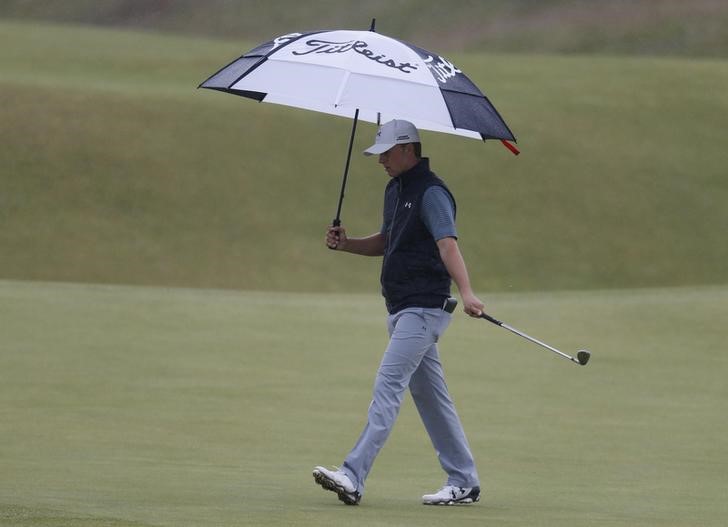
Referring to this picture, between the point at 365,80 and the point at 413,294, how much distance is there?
1.04 metres

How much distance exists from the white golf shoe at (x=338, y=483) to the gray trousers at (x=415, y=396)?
51 millimetres

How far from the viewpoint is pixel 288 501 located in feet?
22.9

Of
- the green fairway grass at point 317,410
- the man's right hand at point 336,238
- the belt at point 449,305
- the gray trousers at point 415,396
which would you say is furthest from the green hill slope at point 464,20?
the belt at point 449,305

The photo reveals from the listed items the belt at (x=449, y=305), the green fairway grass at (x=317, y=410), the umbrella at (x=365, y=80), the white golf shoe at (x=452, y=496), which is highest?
the umbrella at (x=365, y=80)

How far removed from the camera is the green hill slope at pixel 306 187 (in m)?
24.4

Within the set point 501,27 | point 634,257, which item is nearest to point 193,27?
point 501,27

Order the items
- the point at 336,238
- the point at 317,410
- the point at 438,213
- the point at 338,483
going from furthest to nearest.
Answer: the point at 317,410, the point at 336,238, the point at 438,213, the point at 338,483

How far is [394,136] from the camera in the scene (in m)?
7.12

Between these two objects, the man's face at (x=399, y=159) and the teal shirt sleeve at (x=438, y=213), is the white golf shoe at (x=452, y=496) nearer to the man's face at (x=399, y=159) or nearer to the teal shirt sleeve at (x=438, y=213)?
the teal shirt sleeve at (x=438, y=213)

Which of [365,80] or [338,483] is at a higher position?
[365,80]

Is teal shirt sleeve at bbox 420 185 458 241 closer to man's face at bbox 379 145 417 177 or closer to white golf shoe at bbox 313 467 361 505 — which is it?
man's face at bbox 379 145 417 177

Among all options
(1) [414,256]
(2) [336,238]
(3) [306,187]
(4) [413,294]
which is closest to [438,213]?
(1) [414,256]

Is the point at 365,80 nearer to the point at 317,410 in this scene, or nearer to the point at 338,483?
the point at 338,483

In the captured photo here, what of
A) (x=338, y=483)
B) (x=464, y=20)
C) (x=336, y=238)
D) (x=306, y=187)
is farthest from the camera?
(x=464, y=20)
